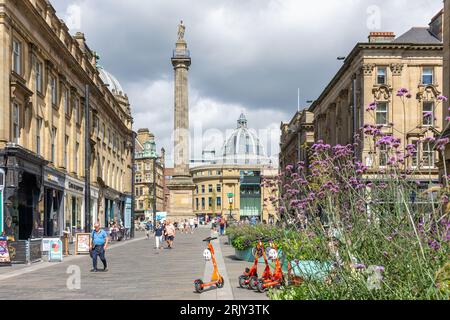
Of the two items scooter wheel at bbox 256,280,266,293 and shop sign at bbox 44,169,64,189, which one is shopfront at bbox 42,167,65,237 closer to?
shop sign at bbox 44,169,64,189

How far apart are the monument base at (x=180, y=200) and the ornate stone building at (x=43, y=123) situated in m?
18.9

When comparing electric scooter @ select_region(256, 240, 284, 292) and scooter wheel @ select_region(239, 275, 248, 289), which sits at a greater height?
electric scooter @ select_region(256, 240, 284, 292)

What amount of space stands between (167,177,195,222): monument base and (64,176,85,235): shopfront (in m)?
27.5

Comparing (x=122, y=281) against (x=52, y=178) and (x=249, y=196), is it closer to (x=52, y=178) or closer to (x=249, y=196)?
(x=52, y=178)

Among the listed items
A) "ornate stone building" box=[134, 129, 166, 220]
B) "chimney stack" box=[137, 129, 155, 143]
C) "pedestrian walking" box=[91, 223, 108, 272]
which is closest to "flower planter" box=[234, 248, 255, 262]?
"pedestrian walking" box=[91, 223, 108, 272]

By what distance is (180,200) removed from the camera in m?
75.9

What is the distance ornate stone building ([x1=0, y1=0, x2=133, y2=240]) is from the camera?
29.2 m

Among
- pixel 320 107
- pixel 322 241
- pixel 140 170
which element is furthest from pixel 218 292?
pixel 140 170

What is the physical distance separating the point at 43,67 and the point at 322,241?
3162 centimetres

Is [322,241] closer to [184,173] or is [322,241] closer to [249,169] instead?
[184,173]

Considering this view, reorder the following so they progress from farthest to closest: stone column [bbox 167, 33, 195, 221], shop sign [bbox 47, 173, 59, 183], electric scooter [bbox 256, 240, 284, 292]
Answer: stone column [bbox 167, 33, 195, 221]
shop sign [bbox 47, 173, 59, 183]
electric scooter [bbox 256, 240, 284, 292]

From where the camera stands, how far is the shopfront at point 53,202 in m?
37.1

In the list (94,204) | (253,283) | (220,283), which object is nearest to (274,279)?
(253,283)
